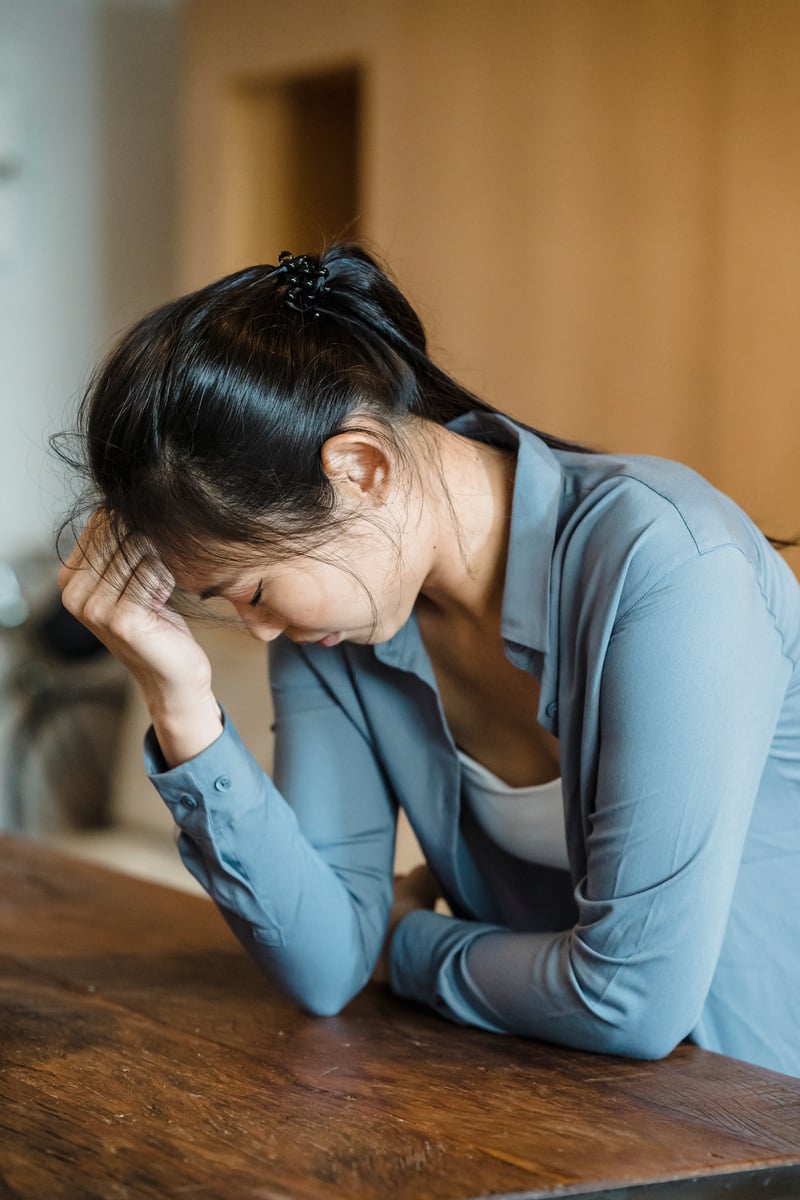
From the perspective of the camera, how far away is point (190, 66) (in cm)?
384

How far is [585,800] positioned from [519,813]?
0.16 meters

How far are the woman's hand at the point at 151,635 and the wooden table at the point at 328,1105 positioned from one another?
0.23 meters

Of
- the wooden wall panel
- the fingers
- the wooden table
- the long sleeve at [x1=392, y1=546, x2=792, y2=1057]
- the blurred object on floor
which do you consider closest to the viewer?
the wooden table

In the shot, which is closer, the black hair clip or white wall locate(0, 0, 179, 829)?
the black hair clip

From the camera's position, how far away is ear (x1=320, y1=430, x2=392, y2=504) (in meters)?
0.98

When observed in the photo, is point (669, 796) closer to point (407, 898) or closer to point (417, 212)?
point (407, 898)

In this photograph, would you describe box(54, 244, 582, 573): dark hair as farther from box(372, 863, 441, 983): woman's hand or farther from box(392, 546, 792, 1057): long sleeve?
box(372, 863, 441, 983): woman's hand

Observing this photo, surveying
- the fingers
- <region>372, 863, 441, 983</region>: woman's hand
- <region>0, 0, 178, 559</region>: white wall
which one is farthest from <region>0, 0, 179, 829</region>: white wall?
the fingers

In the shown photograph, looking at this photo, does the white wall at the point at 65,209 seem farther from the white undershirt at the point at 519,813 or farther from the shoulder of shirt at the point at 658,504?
the shoulder of shirt at the point at 658,504

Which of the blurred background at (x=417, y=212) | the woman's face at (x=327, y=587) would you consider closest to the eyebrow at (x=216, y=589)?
the woman's face at (x=327, y=587)

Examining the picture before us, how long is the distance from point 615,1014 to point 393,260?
255 centimetres

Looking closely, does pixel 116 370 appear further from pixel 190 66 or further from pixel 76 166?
pixel 76 166

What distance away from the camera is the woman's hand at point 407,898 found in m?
1.24

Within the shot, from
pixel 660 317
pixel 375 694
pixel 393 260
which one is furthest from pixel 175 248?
pixel 375 694
